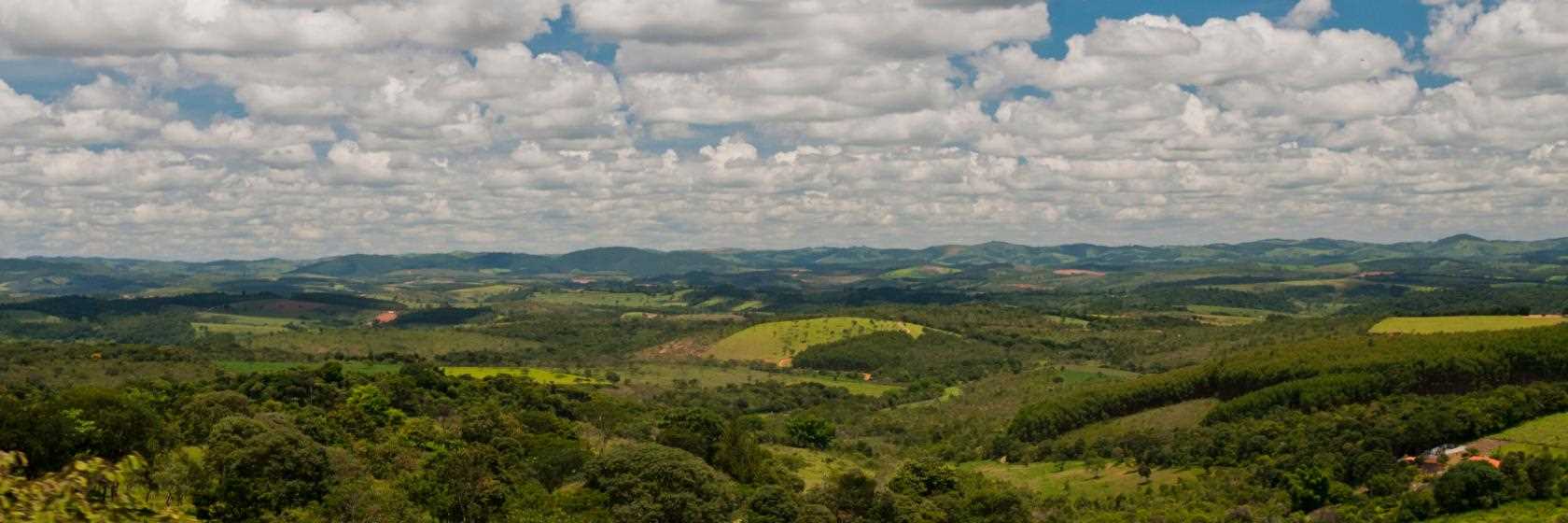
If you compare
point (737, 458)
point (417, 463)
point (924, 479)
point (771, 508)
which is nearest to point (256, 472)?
point (417, 463)

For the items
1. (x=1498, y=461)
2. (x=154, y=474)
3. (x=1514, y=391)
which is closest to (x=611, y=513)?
(x=154, y=474)

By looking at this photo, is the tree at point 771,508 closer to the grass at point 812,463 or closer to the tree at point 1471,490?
the grass at point 812,463

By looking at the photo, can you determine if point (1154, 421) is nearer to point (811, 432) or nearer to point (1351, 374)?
point (1351, 374)

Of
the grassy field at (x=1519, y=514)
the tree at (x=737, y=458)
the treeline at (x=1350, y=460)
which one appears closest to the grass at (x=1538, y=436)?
the treeline at (x=1350, y=460)

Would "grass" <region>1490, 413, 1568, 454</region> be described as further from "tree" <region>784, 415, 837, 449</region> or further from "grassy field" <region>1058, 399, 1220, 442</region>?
"tree" <region>784, 415, 837, 449</region>

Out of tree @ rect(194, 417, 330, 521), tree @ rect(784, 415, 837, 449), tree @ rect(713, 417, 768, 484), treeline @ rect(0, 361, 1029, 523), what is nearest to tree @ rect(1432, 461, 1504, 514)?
treeline @ rect(0, 361, 1029, 523)
